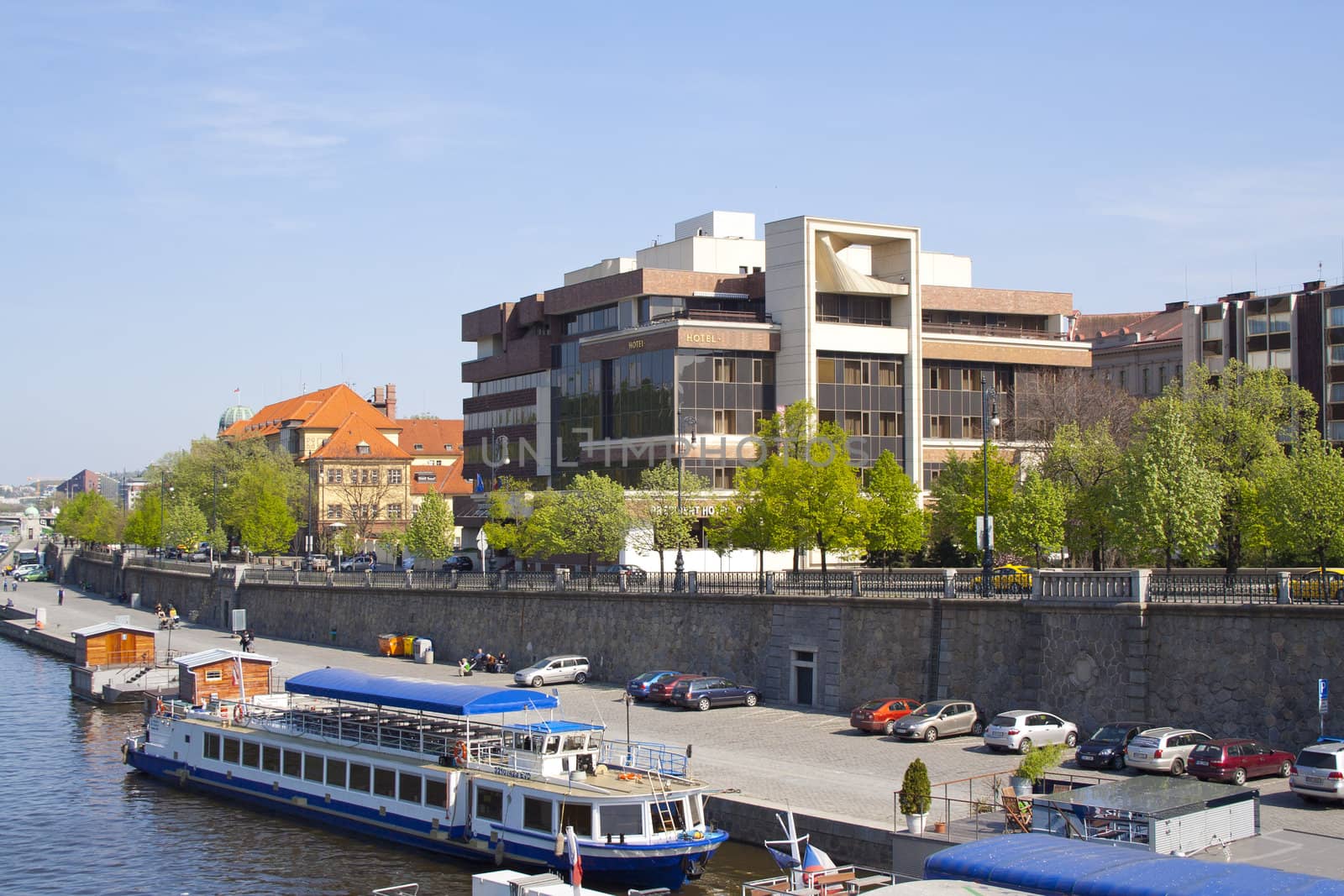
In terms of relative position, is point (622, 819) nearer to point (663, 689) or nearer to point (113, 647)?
point (663, 689)

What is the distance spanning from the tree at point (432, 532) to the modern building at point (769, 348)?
20.5ft

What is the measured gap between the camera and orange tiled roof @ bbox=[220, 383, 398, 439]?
13800 cm

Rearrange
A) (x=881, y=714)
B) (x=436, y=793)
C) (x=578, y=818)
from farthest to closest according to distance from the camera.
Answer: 1. (x=881, y=714)
2. (x=436, y=793)
3. (x=578, y=818)

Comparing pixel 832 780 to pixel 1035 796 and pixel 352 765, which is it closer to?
pixel 1035 796

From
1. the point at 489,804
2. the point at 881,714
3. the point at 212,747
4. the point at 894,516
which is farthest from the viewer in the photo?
the point at 894,516

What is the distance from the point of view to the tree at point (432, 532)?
84.6 metres

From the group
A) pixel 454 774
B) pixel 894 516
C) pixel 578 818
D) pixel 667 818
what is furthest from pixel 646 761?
pixel 894 516

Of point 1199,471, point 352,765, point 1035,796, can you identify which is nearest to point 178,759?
point 352,765

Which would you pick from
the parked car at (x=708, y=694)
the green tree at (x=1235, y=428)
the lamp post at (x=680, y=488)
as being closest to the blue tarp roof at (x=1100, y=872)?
the parked car at (x=708, y=694)

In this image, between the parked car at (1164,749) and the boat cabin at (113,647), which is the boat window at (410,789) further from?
the boat cabin at (113,647)

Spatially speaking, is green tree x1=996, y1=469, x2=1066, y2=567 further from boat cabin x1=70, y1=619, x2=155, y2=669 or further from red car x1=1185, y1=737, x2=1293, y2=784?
boat cabin x1=70, y1=619, x2=155, y2=669

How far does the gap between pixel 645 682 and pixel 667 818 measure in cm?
1829

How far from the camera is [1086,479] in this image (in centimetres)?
5806

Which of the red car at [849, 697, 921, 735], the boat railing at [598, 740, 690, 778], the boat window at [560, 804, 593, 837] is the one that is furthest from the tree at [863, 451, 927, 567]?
the boat window at [560, 804, 593, 837]
